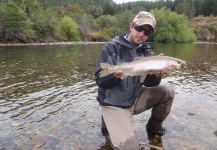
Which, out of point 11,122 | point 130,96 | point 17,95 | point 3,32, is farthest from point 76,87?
point 3,32

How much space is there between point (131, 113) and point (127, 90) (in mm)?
644

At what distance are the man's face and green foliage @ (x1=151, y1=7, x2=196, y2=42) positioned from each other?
71.8 m

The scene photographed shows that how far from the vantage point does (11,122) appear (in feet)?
21.3

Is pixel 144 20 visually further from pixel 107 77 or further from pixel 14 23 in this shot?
pixel 14 23

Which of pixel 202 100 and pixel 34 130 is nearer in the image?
pixel 34 130

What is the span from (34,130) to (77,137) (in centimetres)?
122

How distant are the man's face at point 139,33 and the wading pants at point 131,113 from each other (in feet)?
A: 3.97

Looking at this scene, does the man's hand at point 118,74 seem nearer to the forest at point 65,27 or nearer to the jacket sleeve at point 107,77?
the jacket sleeve at point 107,77

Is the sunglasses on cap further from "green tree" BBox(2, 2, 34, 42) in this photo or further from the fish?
"green tree" BBox(2, 2, 34, 42)

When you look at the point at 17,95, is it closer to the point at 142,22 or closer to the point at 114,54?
the point at 114,54

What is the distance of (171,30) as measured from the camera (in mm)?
76750

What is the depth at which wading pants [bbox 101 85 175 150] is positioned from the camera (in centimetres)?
450

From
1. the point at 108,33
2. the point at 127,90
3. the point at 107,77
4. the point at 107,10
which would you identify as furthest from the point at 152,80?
the point at 107,10

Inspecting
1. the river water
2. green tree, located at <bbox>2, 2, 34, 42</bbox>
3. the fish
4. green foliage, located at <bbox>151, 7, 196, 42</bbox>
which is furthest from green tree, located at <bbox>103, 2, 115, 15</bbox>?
the fish
